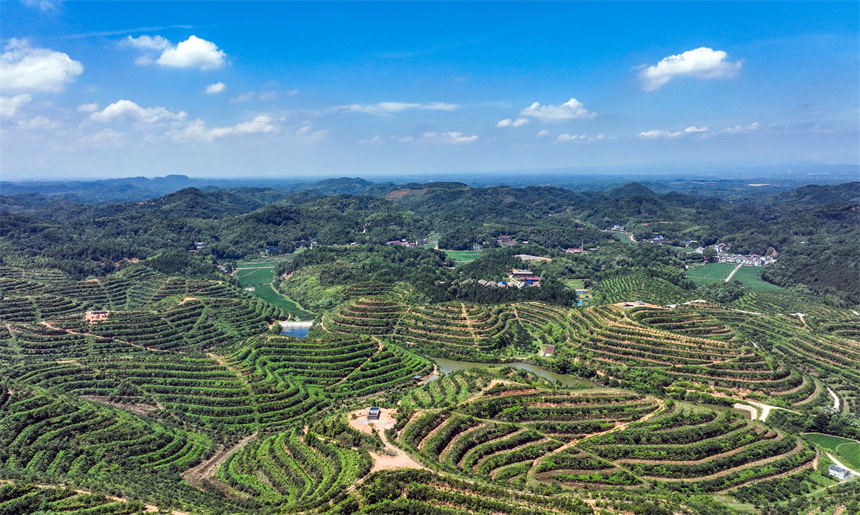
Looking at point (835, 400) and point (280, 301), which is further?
point (280, 301)

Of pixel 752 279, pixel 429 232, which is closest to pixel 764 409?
pixel 752 279

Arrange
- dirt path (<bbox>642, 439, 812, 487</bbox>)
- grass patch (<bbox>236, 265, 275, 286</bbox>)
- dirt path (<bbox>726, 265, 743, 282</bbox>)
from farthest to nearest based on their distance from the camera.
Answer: grass patch (<bbox>236, 265, 275, 286</bbox>)
dirt path (<bbox>726, 265, 743, 282</bbox>)
dirt path (<bbox>642, 439, 812, 487</bbox>)

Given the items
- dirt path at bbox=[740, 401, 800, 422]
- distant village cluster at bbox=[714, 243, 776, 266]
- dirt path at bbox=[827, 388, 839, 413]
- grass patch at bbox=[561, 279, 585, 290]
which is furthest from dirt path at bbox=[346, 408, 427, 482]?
distant village cluster at bbox=[714, 243, 776, 266]

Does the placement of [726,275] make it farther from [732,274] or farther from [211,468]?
[211,468]

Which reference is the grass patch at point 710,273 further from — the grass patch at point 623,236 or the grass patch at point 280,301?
the grass patch at point 280,301

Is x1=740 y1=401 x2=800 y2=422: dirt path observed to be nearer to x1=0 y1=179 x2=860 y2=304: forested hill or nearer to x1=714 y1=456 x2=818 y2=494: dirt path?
x1=714 y1=456 x2=818 y2=494: dirt path

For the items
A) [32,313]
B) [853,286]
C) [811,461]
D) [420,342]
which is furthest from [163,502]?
[853,286]
